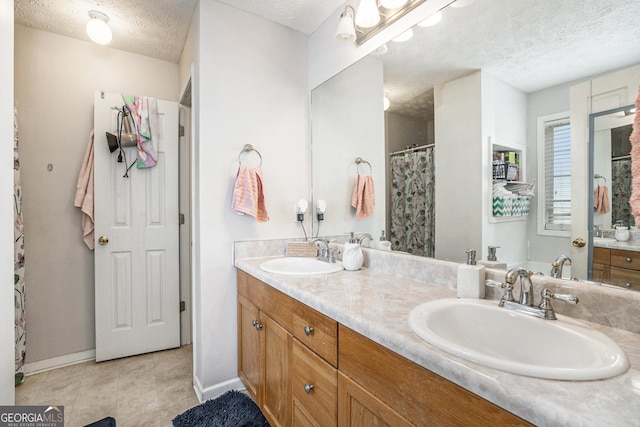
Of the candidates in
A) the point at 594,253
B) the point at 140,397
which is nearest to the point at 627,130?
the point at 594,253

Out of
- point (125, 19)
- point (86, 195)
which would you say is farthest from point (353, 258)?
point (125, 19)

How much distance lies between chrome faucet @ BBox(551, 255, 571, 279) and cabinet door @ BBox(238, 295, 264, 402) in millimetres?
1282

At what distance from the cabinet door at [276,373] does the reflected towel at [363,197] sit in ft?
2.65

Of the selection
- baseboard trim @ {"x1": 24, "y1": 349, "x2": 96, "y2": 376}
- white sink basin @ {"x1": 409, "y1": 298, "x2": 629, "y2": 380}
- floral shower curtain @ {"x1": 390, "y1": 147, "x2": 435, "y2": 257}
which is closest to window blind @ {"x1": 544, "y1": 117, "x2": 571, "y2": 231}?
white sink basin @ {"x1": 409, "y1": 298, "x2": 629, "y2": 380}

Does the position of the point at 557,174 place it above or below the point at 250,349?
above

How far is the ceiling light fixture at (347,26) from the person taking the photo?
1.66 meters

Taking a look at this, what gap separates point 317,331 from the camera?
1.09m

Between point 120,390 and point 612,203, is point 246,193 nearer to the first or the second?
point 120,390

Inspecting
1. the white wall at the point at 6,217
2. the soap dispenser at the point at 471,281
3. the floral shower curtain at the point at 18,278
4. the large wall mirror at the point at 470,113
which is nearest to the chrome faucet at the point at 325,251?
the large wall mirror at the point at 470,113

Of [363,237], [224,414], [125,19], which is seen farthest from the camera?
[125,19]

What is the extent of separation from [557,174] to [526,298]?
43 centimetres

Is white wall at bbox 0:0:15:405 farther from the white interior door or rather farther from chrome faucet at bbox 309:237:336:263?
chrome faucet at bbox 309:237:336:263

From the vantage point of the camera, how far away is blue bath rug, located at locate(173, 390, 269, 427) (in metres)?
1.56

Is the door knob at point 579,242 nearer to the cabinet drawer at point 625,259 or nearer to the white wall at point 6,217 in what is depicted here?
the cabinet drawer at point 625,259
